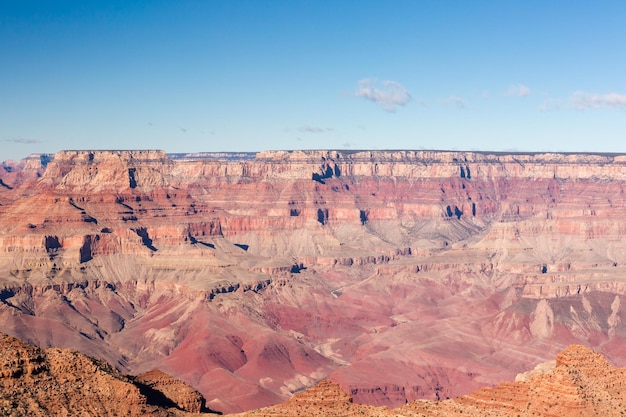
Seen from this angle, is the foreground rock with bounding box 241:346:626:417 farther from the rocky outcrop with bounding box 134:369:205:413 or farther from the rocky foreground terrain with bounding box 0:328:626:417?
the rocky outcrop with bounding box 134:369:205:413

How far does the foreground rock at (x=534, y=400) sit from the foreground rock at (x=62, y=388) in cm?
770

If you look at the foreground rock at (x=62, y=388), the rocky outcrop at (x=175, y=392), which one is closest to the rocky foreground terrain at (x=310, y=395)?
the foreground rock at (x=62, y=388)

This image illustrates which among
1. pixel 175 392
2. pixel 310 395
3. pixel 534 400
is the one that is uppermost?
pixel 534 400

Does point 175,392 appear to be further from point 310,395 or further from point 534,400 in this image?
point 534,400

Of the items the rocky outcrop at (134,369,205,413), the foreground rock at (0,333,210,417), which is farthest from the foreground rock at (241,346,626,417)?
the rocky outcrop at (134,369,205,413)

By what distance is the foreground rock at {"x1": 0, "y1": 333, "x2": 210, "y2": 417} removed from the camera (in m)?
47.2

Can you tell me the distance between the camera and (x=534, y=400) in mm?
48875

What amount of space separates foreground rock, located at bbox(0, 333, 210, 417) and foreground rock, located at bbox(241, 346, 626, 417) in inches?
303

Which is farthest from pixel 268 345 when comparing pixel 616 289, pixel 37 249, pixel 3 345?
pixel 3 345

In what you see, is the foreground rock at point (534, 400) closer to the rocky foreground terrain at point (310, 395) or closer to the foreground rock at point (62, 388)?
the rocky foreground terrain at point (310, 395)

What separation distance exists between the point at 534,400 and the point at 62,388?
27696mm

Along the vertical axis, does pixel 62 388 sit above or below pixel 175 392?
above

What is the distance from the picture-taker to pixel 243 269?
19850 centimetres

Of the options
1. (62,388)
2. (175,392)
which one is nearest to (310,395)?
(175,392)
